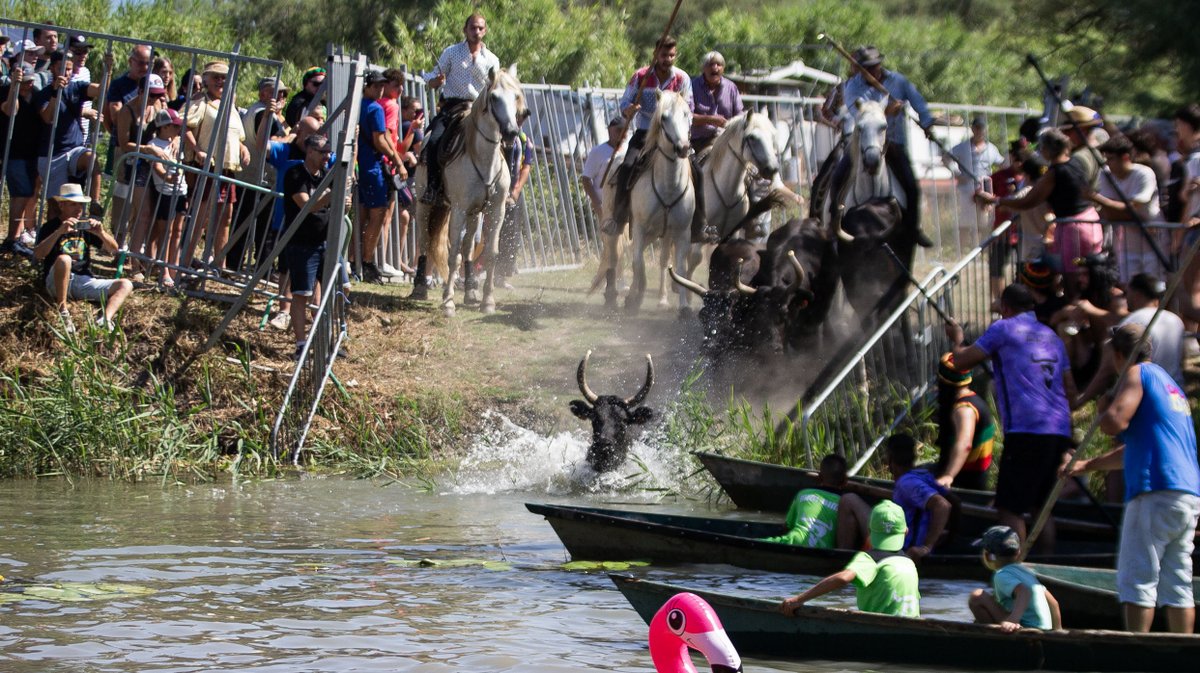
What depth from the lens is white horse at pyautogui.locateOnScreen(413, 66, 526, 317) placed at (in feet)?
59.6

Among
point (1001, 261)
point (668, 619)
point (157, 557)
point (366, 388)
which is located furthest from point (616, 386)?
point (668, 619)

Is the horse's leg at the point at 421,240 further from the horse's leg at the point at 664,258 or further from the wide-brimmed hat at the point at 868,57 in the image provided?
the wide-brimmed hat at the point at 868,57

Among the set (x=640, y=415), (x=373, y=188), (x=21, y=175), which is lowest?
(x=640, y=415)

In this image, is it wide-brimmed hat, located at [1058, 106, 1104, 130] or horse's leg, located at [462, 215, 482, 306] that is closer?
wide-brimmed hat, located at [1058, 106, 1104, 130]

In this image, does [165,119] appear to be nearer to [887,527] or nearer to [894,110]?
[894,110]

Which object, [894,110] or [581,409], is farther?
[894,110]

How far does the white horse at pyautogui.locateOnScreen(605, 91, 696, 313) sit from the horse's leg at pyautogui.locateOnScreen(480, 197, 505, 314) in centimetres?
148

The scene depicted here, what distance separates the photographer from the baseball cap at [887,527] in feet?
31.9

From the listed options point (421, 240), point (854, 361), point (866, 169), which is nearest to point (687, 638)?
point (854, 361)

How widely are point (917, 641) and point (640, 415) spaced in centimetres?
667

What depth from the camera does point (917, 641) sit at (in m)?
8.52

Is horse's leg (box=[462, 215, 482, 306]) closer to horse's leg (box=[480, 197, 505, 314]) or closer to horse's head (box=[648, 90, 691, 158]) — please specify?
horse's leg (box=[480, 197, 505, 314])

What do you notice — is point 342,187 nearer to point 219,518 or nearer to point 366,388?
point 366,388

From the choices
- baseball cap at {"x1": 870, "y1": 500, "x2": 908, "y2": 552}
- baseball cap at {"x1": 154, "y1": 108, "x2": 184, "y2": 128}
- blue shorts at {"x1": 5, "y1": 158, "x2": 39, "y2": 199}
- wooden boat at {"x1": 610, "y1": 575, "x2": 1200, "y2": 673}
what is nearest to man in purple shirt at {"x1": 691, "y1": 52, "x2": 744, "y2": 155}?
baseball cap at {"x1": 154, "y1": 108, "x2": 184, "y2": 128}
